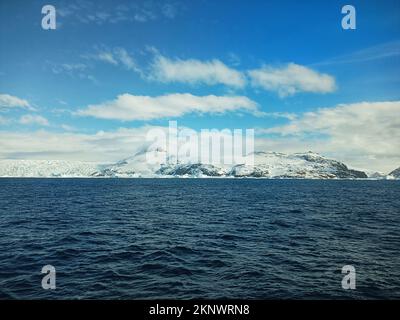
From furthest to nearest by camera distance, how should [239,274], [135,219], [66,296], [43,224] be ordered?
1. [135,219]
2. [43,224]
3. [239,274]
4. [66,296]

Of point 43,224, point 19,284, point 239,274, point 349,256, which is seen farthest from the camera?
point 43,224

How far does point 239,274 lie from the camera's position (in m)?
26.0

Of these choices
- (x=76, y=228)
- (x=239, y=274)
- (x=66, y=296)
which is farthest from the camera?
(x=76, y=228)

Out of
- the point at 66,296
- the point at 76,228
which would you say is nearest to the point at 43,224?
the point at 76,228

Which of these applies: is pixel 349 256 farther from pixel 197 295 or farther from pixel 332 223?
pixel 332 223

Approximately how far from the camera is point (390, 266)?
1134 inches

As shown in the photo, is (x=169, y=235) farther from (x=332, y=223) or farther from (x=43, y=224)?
(x=332, y=223)

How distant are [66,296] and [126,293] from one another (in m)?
4.17
